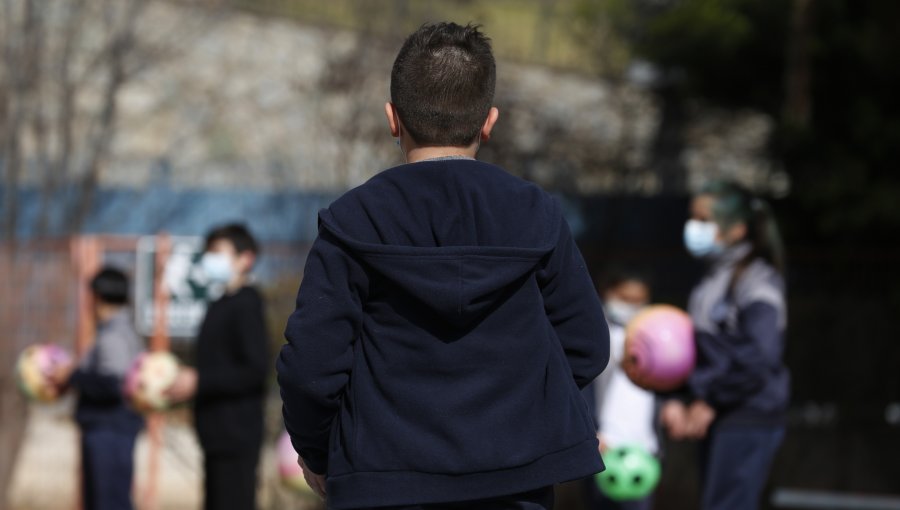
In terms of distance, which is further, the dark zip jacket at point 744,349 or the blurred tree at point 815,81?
the blurred tree at point 815,81

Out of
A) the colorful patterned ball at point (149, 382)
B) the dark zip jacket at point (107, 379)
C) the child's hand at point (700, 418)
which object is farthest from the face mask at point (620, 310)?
the dark zip jacket at point (107, 379)

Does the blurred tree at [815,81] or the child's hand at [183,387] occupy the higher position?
the blurred tree at [815,81]

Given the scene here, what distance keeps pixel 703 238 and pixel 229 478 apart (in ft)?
8.64

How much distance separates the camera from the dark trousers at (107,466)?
6.86 m

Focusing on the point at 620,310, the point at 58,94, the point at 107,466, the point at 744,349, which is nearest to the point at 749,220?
the point at 744,349

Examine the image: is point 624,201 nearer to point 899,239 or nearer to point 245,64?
point 899,239

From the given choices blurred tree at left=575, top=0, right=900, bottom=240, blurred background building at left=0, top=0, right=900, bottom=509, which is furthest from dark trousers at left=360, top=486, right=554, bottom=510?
blurred tree at left=575, top=0, right=900, bottom=240

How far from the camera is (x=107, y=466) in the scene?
22.5 ft

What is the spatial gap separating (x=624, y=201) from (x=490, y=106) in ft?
30.4

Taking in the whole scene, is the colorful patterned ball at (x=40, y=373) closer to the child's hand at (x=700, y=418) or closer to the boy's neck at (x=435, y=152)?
the child's hand at (x=700, y=418)

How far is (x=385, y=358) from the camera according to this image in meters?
2.71

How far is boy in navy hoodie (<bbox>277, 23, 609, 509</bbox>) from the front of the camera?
8.73 feet

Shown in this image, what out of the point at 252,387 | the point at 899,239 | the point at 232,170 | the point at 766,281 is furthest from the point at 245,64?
the point at 766,281

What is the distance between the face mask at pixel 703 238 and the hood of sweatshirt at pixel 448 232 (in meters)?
3.06
